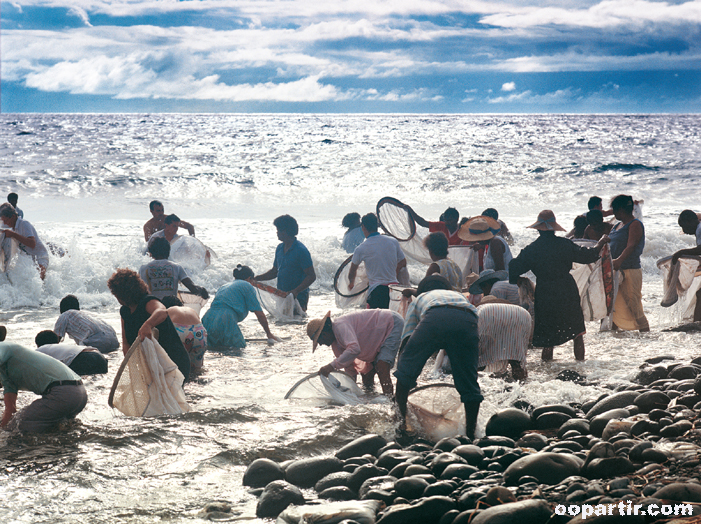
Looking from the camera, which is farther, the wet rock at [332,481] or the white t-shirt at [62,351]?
the white t-shirt at [62,351]

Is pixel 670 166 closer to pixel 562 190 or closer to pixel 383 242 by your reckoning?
pixel 562 190

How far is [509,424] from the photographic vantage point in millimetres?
4926

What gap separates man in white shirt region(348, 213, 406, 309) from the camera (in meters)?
7.39

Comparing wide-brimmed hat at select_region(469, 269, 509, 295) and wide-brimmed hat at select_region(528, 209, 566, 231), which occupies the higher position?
wide-brimmed hat at select_region(528, 209, 566, 231)

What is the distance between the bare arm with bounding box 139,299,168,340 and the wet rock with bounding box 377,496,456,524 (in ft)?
8.52

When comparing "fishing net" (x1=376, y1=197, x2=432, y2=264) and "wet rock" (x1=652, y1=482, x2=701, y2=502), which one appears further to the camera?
"fishing net" (x1=376, y1=197, x2=432, y2=264)

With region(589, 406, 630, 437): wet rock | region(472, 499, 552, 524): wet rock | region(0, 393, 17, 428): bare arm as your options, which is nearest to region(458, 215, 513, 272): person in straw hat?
region(589, 406, 630, 437): wet rock

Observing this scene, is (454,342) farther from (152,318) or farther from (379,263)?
(379,263)

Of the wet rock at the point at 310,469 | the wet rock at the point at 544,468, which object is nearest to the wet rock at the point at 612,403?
the wet rock at the point at 544,468

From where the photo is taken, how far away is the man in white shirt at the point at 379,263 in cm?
739

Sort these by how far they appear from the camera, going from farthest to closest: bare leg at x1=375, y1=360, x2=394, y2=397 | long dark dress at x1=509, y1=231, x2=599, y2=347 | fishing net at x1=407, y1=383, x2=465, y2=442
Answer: long dark dress at x1=509, y1=231, x2=599, y2=347, bare leg at x1=375, y1=360, x2=394, y2=397, fishing net at x1=407, y1=383, x2=465, y2=442

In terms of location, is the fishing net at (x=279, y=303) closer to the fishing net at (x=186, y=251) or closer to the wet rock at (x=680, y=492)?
the fishing net at (x=186, y=251)

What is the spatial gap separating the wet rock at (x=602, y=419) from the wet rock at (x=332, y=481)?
6.27ft

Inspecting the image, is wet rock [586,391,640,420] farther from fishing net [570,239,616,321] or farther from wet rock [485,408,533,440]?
fishing net [570,239,616,321]
